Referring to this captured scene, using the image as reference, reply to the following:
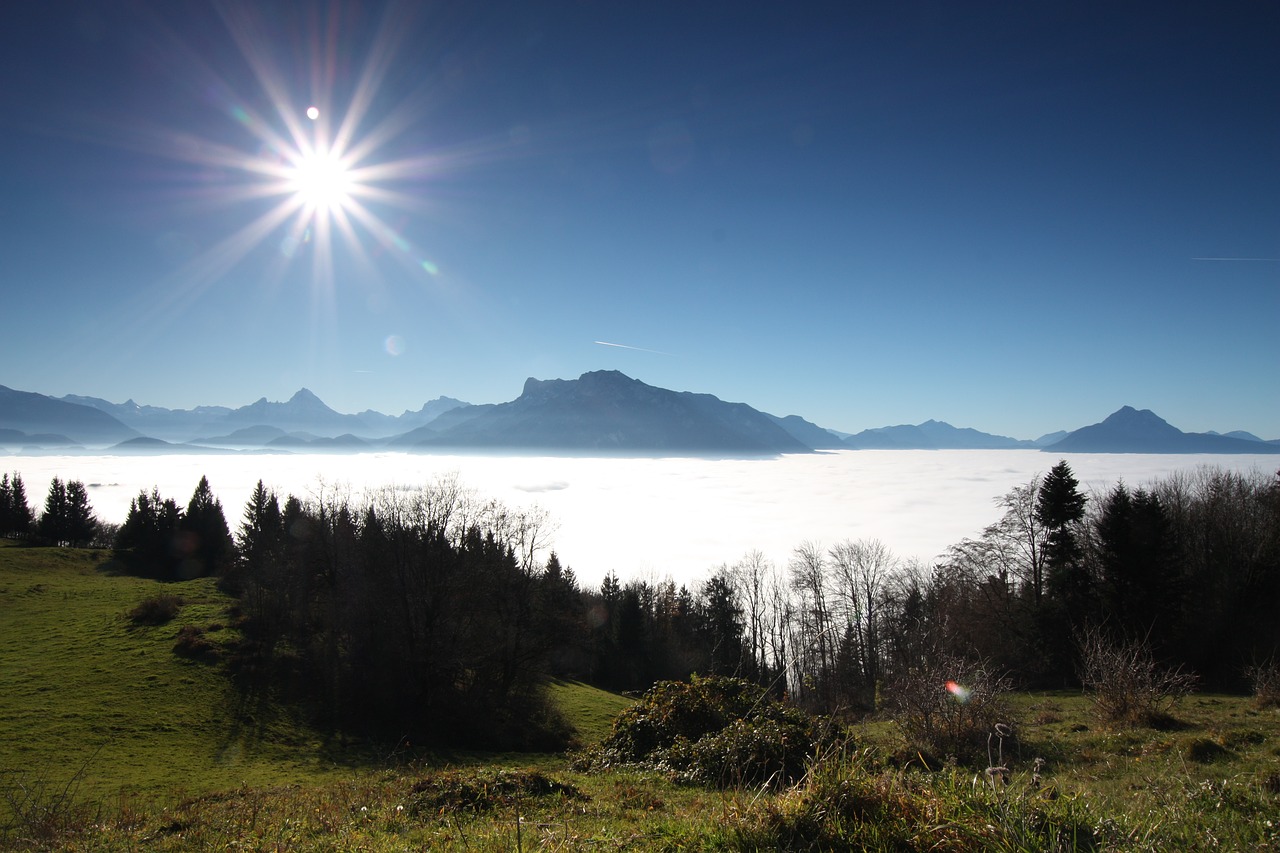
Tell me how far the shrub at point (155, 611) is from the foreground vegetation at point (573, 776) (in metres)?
0.16

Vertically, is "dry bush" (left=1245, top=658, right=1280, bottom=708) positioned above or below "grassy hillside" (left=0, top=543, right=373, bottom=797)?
above

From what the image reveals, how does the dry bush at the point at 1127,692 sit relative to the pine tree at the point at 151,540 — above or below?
above

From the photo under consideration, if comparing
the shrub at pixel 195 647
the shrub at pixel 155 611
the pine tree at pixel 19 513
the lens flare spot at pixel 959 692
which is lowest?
the shrub at pixel 195 647

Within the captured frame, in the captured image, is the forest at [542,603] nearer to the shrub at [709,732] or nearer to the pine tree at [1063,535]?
the pine tree at [1063,535]

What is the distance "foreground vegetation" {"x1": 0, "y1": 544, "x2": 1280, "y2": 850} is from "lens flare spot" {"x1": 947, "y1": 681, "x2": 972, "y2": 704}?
0.11 meters

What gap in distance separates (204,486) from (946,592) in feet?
297

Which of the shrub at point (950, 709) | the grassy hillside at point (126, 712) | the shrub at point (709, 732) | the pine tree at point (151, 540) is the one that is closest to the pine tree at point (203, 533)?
the pine tree at point (151, 540)

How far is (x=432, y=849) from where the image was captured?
18.4 feet

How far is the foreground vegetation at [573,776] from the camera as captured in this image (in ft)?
12.5

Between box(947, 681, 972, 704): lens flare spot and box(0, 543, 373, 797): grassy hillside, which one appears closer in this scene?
box(947, 681, 972, 704): lens flare spot

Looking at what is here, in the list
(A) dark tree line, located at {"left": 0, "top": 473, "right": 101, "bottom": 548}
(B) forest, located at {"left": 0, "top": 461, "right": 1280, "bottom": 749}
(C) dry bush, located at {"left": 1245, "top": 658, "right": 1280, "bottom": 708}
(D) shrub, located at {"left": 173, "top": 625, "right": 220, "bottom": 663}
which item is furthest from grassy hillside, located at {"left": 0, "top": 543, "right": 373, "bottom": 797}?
(A) dark tree line, located at {"left": 0, "top": 473, "right": 101, "bottom": 548}

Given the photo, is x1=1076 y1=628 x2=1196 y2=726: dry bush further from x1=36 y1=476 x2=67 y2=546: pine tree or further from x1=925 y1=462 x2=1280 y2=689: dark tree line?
x1=36 y1=476 x2=67 y2=546: pine tree

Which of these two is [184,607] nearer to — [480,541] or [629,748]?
[480,541]

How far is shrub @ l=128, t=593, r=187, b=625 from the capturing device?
37.8m
